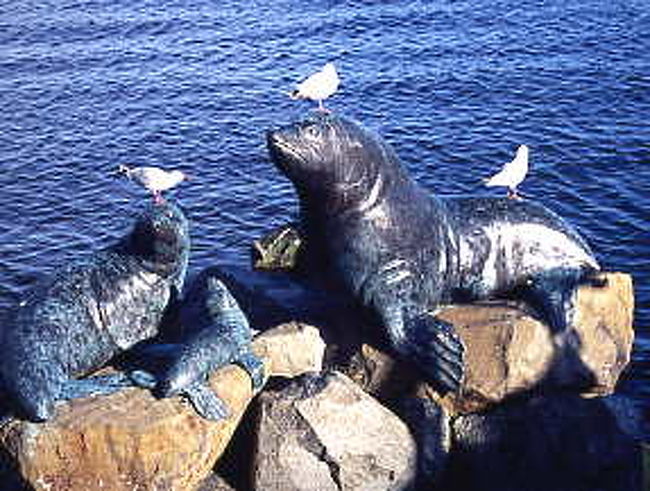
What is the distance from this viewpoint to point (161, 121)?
1797 centimetres

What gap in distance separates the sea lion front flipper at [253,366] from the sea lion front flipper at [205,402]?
433mm

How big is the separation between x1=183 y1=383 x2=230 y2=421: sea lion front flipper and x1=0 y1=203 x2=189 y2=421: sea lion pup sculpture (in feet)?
1.98

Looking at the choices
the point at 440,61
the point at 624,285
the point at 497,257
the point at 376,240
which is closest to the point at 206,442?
the point at 376,240

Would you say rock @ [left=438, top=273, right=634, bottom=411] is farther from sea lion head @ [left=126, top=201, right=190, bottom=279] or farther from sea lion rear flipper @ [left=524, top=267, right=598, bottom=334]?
sea lion head @ [left=126, top=201, right=190, bottom=279]

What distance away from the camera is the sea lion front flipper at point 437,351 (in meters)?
7.96

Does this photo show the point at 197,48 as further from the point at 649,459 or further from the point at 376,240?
the point at 649,459

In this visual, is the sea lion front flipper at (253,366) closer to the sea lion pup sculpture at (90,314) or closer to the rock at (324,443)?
the rock at (324,443)

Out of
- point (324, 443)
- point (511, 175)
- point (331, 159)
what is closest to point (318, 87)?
point (331, 159)

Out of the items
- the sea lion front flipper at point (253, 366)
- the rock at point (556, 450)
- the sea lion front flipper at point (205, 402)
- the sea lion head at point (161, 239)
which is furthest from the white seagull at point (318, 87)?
the rock at point (556, 450)

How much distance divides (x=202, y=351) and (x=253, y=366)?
0.50m

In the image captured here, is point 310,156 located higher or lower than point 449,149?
higher

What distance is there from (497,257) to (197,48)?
14532mm

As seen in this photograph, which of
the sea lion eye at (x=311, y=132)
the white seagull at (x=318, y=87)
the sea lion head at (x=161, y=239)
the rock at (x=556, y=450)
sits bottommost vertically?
the rock at (x=556, y=450)

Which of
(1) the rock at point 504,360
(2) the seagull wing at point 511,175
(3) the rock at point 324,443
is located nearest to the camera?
(3) the rock at point 324,443
